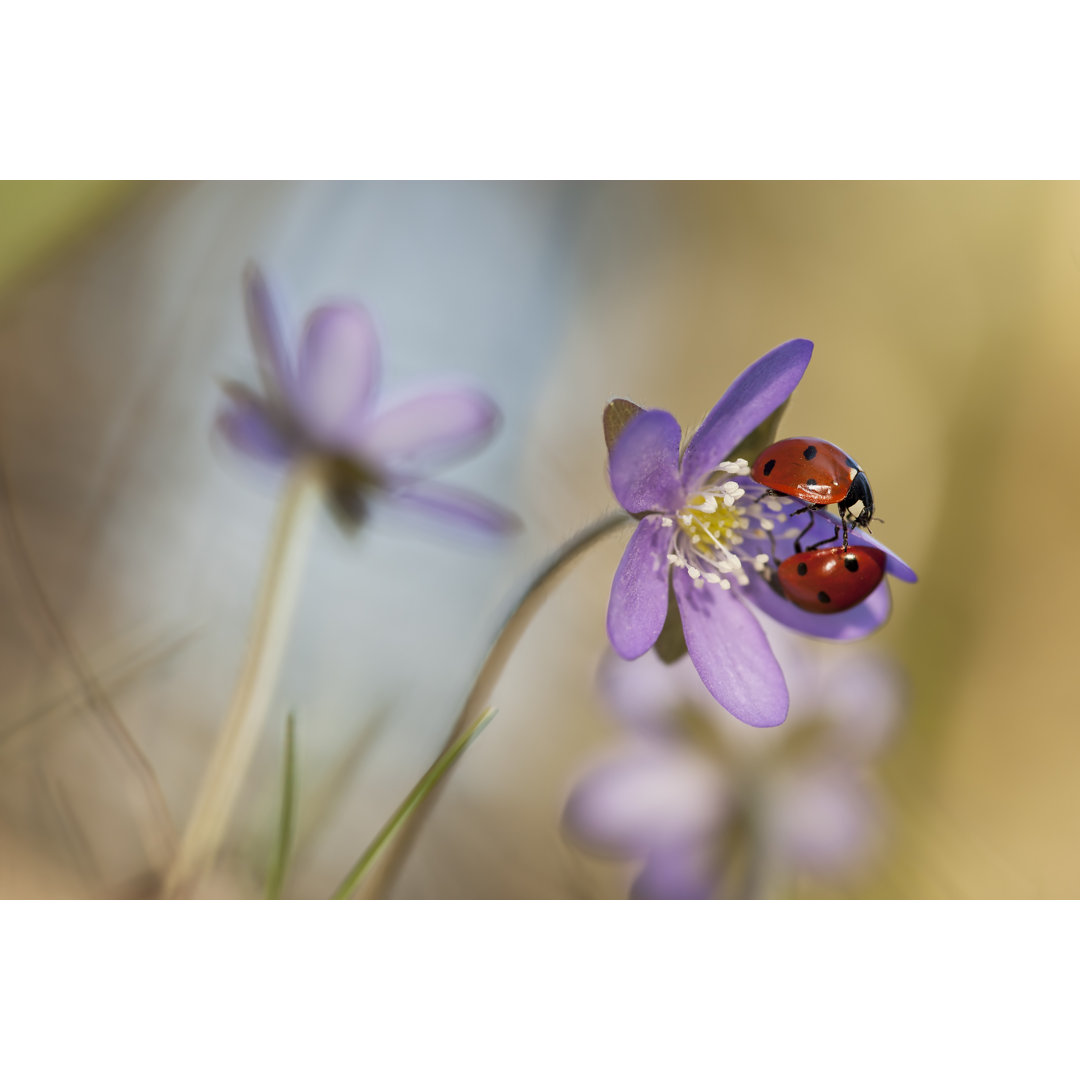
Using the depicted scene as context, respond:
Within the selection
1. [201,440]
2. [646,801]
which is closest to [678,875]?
[646,801]

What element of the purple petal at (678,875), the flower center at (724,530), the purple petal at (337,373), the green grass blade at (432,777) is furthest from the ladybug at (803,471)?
the purple petal at (678,875)

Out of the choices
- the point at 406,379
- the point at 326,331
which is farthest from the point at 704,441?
the point at 406,379

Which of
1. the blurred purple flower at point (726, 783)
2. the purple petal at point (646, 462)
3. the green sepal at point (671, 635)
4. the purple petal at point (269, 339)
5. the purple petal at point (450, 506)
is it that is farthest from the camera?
the blurred purple flower at point (726, 783)

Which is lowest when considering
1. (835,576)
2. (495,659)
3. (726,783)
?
(726,783)

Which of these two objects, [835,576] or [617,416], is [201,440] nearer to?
[617,416]

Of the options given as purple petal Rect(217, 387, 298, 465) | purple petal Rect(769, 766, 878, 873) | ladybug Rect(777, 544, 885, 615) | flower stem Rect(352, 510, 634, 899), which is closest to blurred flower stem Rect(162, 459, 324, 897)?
purple petal Rect(217, 387, 298, 465)

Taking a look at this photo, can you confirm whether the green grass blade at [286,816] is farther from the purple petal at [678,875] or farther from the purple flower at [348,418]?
the purple petal at [678,875]
